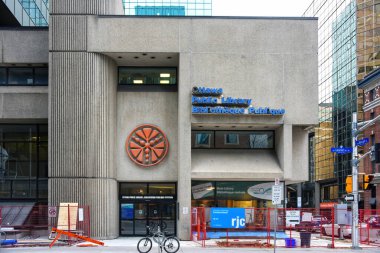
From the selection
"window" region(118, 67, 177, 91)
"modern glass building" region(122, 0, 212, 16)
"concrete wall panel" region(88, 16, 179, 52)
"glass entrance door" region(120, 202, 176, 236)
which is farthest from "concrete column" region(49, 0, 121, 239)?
"modern glass building" region(122, 0, 212, 16)

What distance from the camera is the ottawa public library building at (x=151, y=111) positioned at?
33219mm

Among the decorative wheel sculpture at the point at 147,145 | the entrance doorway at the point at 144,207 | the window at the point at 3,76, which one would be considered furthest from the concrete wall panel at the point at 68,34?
the entrance doorway at the point at 144,207

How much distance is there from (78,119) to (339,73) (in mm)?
55677

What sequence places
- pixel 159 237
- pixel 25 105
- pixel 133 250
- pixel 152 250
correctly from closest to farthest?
pixel 159 237, pixel 152 250, pixel 133 250, pixel 25 105

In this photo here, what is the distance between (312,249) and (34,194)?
17879 millimetres

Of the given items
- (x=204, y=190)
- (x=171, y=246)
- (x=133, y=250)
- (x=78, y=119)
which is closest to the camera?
(x=171, y=246)

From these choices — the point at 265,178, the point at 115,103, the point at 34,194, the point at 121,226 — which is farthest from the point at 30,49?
the point at 265,178

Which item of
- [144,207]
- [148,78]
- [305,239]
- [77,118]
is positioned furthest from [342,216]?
[77,118]

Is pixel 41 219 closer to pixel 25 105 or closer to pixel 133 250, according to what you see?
pixel 25 105

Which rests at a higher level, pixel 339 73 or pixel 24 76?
pixel 339 73

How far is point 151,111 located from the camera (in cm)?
3575

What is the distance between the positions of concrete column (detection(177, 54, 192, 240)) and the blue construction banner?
2904 mm

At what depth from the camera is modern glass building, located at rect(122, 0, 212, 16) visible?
330 feet

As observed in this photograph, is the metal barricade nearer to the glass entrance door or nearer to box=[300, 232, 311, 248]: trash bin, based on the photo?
the glass entrance door
